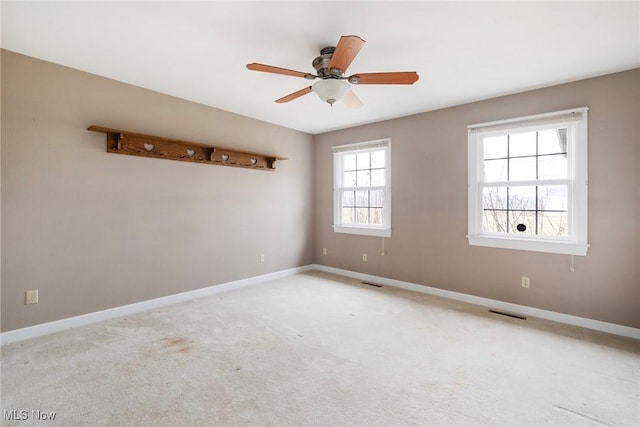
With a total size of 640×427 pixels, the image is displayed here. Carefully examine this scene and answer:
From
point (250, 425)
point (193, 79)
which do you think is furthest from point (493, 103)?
point (250, 425)

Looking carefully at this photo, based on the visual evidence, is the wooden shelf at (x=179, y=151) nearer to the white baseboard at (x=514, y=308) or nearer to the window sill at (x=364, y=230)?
the window sill at (x=364, y=230)

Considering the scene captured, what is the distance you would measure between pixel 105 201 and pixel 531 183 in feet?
15.2

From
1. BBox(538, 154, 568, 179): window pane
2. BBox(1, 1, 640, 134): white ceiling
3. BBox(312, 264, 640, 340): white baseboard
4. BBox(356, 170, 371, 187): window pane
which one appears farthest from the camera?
BBox(356, 170, 371, 187): window pane

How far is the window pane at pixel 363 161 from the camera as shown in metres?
4.91

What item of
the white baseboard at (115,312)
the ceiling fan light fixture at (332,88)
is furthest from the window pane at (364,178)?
the ceiling fan light fixture at (332,88)

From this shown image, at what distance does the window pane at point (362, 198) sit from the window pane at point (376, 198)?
0.08 meters

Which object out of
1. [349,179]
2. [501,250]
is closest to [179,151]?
[349,179]

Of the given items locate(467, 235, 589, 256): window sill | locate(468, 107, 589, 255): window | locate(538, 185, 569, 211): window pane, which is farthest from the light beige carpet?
locate(538, 185, 569, 211): window pane

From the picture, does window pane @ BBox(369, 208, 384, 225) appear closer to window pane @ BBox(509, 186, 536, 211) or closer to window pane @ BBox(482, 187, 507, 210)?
window pane @ BBox(482, 187, 507, 210)

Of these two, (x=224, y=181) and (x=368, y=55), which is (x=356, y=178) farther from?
(x=368, y=55)

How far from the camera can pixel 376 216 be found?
479 cm

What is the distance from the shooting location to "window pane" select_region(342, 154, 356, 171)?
510cm

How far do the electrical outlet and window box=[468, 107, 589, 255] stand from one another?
464cm

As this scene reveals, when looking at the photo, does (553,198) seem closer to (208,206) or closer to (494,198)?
(494,198)
